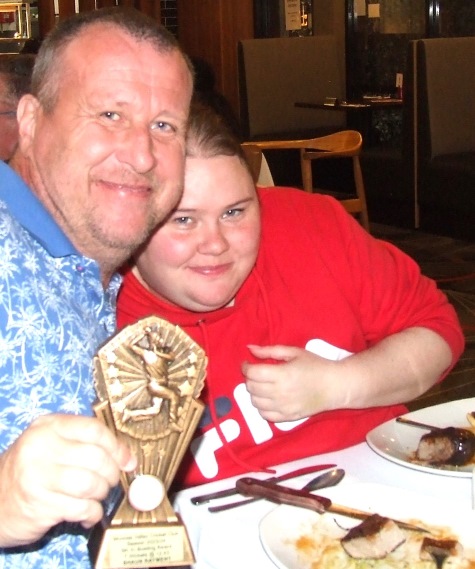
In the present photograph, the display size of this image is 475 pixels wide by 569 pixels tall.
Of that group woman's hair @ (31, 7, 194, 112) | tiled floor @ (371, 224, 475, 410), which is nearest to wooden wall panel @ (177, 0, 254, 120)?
tiled floor @ (371, 224, 475, 410)

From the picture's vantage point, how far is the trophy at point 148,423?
0.93 metres

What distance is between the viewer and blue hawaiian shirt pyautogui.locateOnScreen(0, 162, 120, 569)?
111 cm

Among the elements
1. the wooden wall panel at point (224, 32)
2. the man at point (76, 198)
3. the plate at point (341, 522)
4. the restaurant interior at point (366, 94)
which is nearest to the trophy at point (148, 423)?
the man at point (76, 198)

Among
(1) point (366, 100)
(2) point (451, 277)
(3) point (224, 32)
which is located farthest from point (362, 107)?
(3) point (224, 32)

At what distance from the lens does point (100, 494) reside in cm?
89

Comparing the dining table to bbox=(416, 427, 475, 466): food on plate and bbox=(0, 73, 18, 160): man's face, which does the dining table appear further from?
bbox=(0, 73, 18, 160): man's face

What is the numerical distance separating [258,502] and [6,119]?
3.92 feet

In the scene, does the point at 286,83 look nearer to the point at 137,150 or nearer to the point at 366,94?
the point at 366,94

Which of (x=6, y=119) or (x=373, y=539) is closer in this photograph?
(x=373, y=539)

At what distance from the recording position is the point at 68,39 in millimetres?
1373

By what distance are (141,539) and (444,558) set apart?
466mm

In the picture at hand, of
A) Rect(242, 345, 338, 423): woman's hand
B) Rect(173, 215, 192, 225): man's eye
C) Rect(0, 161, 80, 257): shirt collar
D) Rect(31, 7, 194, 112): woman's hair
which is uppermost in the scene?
Rect(31, 7, 194, 112): woman's hair

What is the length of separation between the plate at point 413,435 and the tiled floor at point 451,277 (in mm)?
1977

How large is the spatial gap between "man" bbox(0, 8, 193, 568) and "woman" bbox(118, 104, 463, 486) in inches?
7.6
